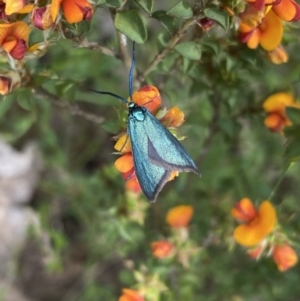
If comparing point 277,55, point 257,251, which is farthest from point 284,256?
point 277,55

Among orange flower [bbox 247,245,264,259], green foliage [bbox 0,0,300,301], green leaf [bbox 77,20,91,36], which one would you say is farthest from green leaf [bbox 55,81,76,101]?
orange flower [bbox 247,245,264,259]

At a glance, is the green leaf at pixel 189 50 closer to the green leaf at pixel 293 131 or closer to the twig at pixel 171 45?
the twig at pixel 171 45

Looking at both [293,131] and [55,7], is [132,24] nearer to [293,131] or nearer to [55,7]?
[55,7]

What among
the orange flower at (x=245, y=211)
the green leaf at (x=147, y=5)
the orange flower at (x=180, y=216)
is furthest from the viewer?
the orange flower at (x=180, y=216)

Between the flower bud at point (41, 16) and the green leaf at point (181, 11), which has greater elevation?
the green leaf at point (181, 11)

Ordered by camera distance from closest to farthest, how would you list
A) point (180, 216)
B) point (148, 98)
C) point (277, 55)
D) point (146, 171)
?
point (146, 171) < point (148, 98) < point (277, 55) < point (180, 216)

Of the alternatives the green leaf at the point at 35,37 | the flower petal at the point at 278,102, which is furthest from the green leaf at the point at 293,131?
the green leaf at the point at 35,37
